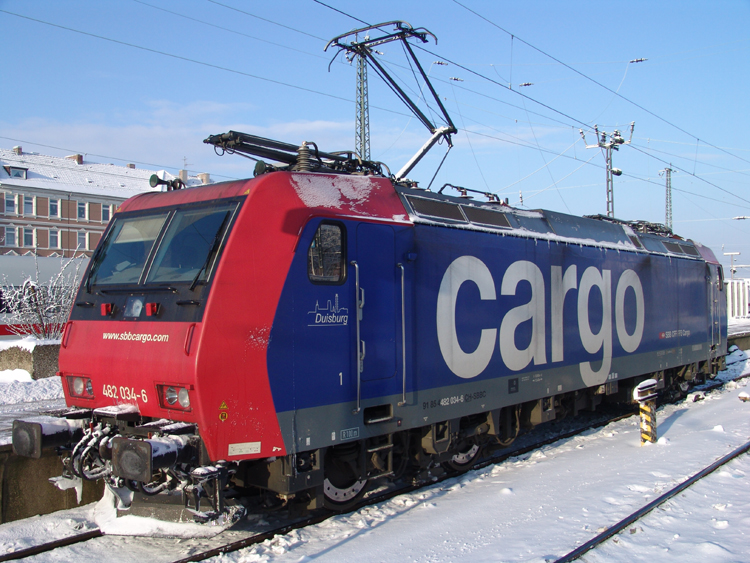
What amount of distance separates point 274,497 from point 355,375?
1.57 metres

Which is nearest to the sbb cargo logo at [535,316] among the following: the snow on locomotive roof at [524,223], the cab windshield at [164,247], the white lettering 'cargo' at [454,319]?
the white lettering 'cargo' at [454,319]

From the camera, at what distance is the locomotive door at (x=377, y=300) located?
613cm

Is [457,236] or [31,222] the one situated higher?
[31,222]

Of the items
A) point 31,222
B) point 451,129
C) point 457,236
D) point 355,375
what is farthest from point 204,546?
point 31,222

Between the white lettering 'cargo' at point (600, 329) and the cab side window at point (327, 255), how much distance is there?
5105 millimetres

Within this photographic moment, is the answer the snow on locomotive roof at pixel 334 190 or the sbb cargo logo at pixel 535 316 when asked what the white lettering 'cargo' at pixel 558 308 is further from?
the snow on locomotive roof at pixel 334 190

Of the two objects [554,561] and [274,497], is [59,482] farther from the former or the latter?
[554,561]

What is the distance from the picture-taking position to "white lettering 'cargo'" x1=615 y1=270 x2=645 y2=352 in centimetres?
1071

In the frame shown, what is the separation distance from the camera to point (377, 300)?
6.31 metres

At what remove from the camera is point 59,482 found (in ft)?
19.5

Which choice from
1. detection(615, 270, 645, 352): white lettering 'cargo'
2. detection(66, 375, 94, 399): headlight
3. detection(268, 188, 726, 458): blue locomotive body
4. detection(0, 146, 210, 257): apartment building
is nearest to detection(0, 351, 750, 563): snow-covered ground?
detection(268, 188, 726, 458): blue locomotive body

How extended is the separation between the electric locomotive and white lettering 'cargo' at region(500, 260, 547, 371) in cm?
3

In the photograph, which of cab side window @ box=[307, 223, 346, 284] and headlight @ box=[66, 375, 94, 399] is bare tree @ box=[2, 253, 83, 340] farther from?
cab side window @ box=[307, 223, 346, 284]

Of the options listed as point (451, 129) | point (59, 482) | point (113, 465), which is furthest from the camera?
point (451, 129)
